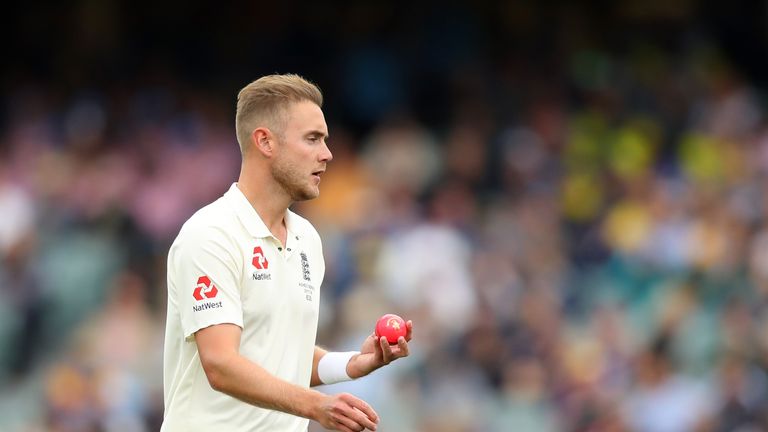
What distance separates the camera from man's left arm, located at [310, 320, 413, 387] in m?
5.65

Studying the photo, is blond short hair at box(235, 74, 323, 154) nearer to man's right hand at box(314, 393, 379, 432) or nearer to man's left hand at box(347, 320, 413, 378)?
man's left hand at box(347, 320, 413, 378)

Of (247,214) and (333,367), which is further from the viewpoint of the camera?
(333,367)

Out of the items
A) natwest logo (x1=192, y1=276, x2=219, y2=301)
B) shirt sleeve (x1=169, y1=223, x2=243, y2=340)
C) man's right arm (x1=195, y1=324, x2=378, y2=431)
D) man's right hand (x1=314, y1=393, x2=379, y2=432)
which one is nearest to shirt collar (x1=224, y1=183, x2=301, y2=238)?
shirt sleeve (x1=169, y1=223, x2=243, y2=340)

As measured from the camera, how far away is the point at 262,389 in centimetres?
540

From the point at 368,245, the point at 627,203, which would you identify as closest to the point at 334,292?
the point at 368,245

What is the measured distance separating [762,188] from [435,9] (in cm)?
441

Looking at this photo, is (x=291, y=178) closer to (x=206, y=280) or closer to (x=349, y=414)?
(x=206, y=280)

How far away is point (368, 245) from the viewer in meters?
13.4

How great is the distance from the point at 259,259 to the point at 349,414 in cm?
97

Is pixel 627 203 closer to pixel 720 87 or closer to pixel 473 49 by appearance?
pixel 720 87

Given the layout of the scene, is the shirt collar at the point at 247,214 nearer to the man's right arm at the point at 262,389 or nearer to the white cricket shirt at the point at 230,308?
the white cricket shirt at the point at 230,308

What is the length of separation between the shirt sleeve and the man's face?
0.41m

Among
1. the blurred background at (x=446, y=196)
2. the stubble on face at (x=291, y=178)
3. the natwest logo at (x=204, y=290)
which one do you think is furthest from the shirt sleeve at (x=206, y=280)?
the blurred background at (x=446, y=196)

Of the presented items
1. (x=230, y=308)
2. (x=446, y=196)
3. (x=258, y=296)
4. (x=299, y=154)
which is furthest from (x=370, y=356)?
(x=446, y=196)
